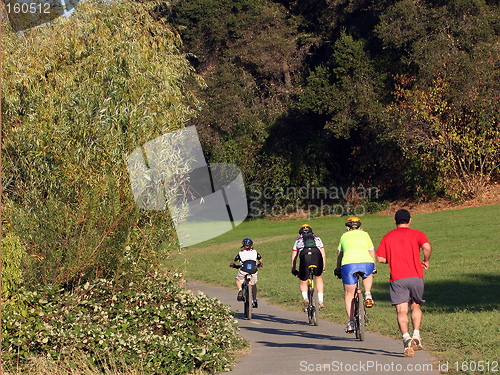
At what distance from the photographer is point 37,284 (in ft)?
27.7

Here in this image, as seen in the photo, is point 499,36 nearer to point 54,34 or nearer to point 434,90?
point 434,90

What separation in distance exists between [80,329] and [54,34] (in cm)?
637

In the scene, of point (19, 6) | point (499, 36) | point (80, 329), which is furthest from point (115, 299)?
point (499, 36)

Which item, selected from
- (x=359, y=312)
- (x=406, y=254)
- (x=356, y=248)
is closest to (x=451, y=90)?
(x=356, y=248)

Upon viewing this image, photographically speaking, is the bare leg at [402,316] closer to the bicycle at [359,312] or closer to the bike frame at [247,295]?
the bicycle at [359,312]

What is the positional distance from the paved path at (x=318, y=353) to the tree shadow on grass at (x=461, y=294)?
279 centimetres

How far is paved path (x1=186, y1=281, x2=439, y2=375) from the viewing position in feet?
25.4

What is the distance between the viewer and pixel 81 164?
8984 mm

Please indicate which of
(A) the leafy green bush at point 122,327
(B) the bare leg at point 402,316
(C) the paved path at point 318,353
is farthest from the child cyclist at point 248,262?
(B) the bare leg at point 402,316

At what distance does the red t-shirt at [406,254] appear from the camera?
804 centimetres

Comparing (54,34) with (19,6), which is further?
(19,6)

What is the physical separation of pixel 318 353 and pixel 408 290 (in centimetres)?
174

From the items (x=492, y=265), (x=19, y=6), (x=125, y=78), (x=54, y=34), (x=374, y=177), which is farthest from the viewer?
(x=374, y=177)

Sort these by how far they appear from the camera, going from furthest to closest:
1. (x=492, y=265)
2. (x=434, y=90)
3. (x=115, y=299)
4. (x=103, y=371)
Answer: (x=434, y=90)
(x=492, y=265)
(x=115, y=299)
(x=103, y=371)
